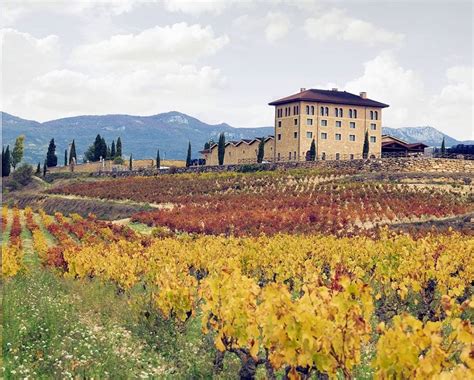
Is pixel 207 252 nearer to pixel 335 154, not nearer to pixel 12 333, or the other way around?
pixel 12 333

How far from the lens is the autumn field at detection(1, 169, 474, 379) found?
7.80m

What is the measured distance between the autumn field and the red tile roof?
1514 inches

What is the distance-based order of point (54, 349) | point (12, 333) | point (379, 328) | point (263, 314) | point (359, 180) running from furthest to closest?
point (359, 180)
point (12, 333)
point (54, 349)
point (263, 314)
point (379, 328)

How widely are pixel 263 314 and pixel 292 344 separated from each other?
1.54m

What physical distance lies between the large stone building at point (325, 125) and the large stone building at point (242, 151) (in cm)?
156

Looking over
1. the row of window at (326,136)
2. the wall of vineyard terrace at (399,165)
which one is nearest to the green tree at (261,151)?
the row of window at (326,136)

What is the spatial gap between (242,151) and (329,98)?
14105mm

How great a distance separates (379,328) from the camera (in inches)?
281

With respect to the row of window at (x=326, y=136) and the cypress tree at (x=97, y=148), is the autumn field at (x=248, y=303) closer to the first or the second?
the row of window at (x=326, y=136)

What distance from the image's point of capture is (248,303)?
32.5 ft

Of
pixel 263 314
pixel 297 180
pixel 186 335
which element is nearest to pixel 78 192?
pixel 297 180

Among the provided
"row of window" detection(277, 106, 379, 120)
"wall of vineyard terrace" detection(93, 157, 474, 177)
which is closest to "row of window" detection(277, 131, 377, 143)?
"row of window" detection(277, 106, 379, 120)

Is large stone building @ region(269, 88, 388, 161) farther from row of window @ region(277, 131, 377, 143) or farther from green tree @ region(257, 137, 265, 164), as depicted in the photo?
green tree @ region(257, 137, 265, 164)

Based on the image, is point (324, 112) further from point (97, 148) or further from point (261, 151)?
point (97, 148)
